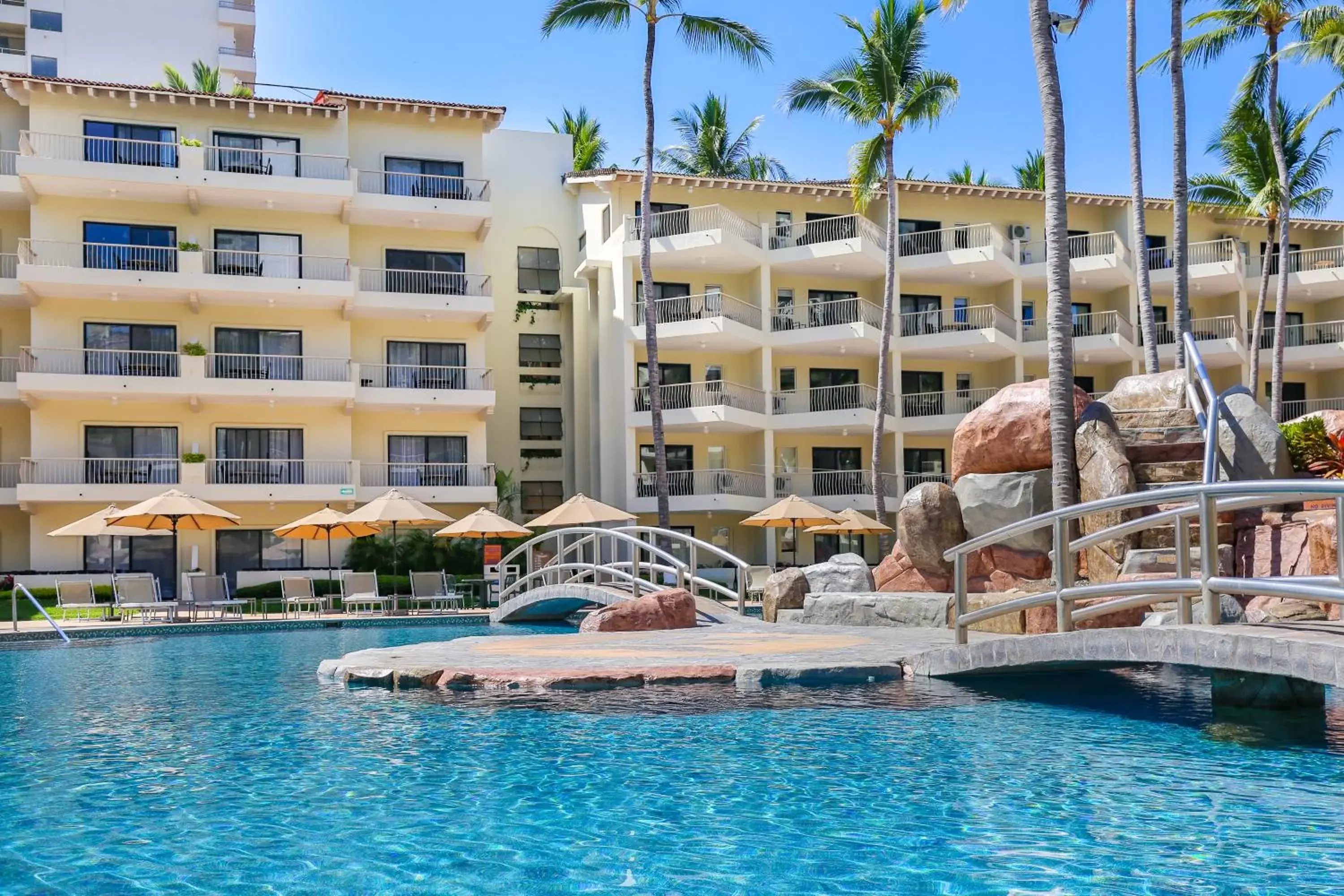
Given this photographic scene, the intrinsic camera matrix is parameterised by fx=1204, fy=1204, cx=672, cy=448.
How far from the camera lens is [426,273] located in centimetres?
3734

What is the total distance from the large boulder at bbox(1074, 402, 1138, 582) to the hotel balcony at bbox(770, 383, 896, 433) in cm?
2246

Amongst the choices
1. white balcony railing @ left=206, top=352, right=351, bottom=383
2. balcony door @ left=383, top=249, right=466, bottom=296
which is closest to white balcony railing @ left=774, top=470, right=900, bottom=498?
balcony door @ left=383, top=249, right=466, bottom=296

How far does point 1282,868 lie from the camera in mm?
5375

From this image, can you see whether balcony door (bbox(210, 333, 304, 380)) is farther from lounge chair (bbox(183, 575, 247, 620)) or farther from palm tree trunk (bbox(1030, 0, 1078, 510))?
palm tree trunk (bbox(1030, 0, 1078, 510))

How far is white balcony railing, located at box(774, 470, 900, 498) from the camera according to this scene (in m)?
38.4

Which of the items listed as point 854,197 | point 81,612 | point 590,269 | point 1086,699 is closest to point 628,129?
point 590,269

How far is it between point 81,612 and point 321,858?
24265 mm

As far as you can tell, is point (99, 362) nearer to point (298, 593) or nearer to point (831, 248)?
point (298, 593)

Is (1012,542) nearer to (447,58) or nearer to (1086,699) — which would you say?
(1086,699)

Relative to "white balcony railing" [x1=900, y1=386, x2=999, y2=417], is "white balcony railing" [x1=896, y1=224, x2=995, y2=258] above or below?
above

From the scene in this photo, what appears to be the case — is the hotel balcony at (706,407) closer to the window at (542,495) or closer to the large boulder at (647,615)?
the window at (542,495)

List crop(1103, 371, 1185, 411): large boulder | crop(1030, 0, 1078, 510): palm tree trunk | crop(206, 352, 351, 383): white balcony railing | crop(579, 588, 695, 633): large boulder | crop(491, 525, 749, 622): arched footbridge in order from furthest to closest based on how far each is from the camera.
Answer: crop(206, 352, 351, 383): white balcony railing, crop(491, 525, 749, 622): arched footbridge, crop(579, 588, 695, 633): large boulder, crop(1030, 0, 1078, 510): palm tree trunk, crop(1103, 371, 1185, 411): large boulder

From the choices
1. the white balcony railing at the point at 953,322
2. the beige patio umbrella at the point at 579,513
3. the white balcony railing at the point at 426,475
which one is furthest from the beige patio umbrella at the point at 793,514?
the white balcony railing at the point at 953,322

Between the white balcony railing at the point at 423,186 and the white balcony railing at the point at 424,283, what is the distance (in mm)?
2368
